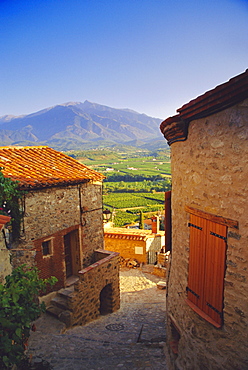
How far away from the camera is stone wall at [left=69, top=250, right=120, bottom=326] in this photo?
8.61m

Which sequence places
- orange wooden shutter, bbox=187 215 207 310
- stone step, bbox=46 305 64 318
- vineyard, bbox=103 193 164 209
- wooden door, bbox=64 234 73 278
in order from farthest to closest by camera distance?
1. vineyard, bbox=103 193 164 209
2. wooden door, bbox=64 234 73 278
3. stone step, bbox=46 305 64 318
4. orange wooden shutter, bbox=187 215 207 310

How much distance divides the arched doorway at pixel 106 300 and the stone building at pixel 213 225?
5169mm

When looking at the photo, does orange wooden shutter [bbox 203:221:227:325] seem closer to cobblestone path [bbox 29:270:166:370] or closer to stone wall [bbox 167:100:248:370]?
stone wall [bbox 167:100:248:370]

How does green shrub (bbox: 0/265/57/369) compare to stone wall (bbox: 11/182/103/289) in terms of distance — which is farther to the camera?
stone wall (bbox: 11/182/103/289)

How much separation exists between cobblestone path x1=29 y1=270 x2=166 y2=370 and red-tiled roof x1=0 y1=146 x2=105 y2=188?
4.20 metres

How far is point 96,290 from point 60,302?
1.27 metres

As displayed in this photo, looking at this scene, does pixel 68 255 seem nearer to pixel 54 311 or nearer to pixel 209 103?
pixel 54 311

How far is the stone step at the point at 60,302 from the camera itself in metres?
8.55

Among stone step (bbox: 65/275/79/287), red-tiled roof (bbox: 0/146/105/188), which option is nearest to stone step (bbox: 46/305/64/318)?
stone step (bbox: 65/275/79/287)

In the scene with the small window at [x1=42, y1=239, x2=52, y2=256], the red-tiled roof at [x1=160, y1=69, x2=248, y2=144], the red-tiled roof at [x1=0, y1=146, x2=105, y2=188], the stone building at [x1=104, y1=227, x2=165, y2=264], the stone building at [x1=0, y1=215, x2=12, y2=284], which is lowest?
the stone building at [x1=104, y1=227, x2=165, y2=264]

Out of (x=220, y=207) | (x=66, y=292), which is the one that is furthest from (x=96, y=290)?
(x=220, y=207)

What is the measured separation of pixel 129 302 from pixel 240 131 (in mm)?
10067

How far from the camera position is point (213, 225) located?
4.02 meters

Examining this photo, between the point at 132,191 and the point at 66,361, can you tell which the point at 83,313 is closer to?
the point at 66,361
